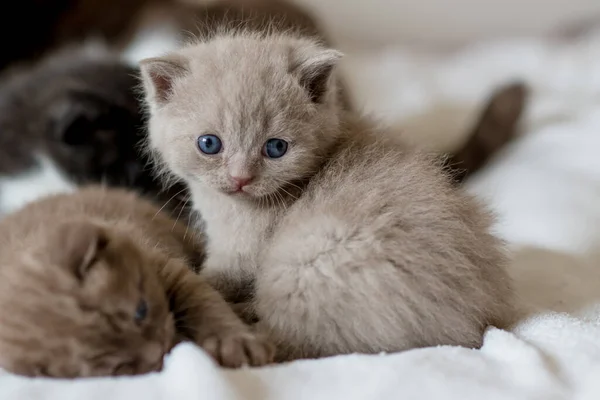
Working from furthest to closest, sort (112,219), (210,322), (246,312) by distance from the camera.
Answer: (112,219)
(246,312)
(210,322)

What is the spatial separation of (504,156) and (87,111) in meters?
1.18

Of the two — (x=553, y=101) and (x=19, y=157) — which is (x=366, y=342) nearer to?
(x=19, y=157)

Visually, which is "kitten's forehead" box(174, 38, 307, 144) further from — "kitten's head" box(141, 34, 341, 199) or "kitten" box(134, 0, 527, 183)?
"kitten" box(134, 0, 527, 183)

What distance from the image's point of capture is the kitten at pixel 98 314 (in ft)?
2.80

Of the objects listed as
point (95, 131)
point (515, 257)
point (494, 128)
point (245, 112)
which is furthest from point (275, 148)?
point (494, 128)

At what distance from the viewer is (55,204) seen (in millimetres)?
1367

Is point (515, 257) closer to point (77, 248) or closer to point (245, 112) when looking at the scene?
point (245, 112)

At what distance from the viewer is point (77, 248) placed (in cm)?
86

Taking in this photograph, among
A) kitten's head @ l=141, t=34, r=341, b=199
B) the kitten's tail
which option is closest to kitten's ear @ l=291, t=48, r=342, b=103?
kitten's head @ l=141, t=34, r=341, b=199

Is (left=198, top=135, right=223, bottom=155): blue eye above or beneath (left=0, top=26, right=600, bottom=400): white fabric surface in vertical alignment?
above

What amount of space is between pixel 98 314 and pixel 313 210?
366 mm

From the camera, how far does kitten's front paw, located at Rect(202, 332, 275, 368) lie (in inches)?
36.7

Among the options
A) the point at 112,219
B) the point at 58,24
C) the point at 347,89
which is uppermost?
the point at 347,89

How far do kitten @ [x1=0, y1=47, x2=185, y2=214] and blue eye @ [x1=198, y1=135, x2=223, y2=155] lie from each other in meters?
0.60
